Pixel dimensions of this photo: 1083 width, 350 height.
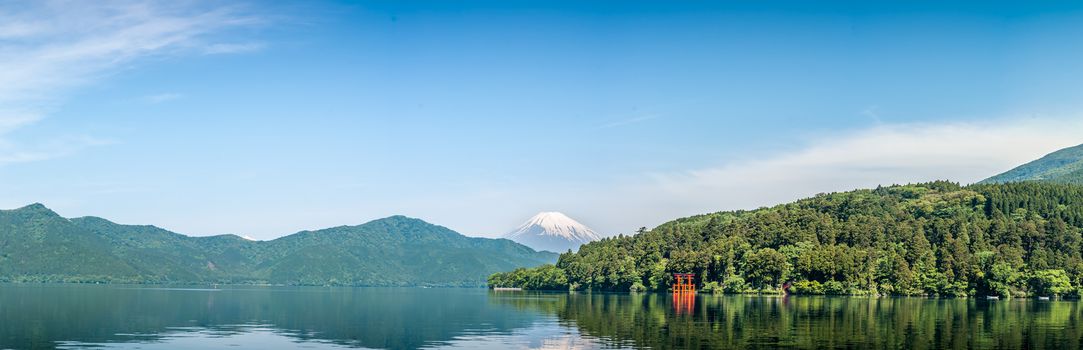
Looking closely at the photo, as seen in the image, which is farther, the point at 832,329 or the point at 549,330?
the point at 549,330

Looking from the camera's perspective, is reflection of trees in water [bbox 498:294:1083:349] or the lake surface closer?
the lake surface

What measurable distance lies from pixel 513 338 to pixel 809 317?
45.7 metres

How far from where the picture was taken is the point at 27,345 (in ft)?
236

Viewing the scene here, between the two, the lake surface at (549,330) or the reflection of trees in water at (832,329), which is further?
the reflection of trees in water at (832,329)

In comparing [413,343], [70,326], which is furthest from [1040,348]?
[70,326]

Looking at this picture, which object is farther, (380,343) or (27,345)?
(380,343)

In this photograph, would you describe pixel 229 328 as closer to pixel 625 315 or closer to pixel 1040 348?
pixel 625 315

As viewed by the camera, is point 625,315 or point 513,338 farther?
point 625,315

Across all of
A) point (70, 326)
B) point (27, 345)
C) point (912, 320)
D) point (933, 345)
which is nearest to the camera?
point (27, 345)

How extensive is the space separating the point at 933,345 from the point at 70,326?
8037 cm

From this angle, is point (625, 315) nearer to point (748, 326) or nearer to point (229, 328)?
point (748, 326)

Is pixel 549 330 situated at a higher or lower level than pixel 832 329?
lower

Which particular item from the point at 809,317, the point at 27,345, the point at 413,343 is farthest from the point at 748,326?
the point at 27,345

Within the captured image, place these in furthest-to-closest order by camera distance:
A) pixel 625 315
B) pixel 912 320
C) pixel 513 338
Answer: pixel 625 315
pixel 912 320
pixel 513 338
